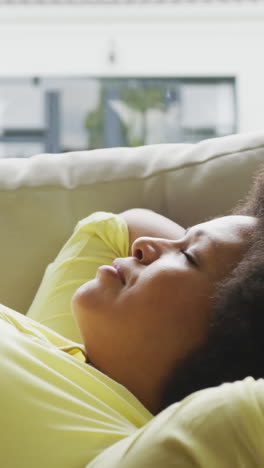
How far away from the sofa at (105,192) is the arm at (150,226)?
0.06 metres

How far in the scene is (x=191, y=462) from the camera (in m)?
0.60

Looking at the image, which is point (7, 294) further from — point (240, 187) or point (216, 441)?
point (216, 441)

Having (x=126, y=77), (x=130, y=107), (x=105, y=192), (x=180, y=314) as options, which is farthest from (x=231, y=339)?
(x=126, y=77)

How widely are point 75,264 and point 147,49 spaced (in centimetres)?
476

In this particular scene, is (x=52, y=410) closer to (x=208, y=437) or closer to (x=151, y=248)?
(x=208, y=437)

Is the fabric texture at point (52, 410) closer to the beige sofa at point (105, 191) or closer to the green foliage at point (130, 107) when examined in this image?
the beige sofa at point (105, 191)

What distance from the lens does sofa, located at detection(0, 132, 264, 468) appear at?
1.22 m

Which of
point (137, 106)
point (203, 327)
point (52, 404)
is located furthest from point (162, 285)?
point (137, 106)

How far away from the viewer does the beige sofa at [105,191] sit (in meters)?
1.22

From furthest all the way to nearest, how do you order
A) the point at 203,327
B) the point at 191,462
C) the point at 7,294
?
1. the point at 7,294
2. the point at 203,327
3. the point at 191,462

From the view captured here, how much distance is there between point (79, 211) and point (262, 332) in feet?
1.69

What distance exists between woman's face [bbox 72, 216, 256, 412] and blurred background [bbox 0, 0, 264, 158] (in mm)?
4660

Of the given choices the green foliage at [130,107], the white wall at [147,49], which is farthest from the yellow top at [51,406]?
the white wall at [147,49]

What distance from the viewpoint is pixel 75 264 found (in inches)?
45.3
